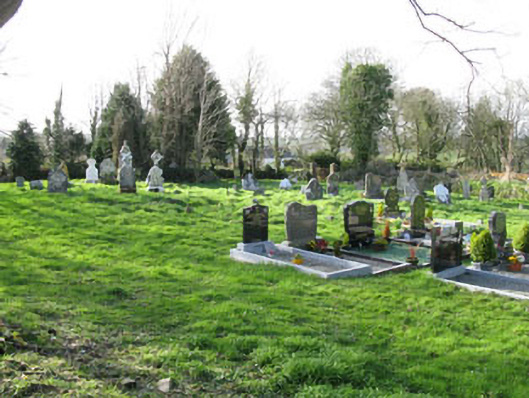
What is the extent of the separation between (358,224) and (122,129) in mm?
24786

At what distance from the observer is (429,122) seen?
39.2 meters

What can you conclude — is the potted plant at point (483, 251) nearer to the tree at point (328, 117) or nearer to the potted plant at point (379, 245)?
the potted plant at point (379, 245)

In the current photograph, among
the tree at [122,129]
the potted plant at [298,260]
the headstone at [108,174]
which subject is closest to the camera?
the potted plant at [298,260]

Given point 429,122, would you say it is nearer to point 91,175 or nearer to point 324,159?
point 324,159

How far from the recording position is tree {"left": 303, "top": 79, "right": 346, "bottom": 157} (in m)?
39.8

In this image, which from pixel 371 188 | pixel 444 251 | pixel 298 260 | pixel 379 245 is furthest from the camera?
pixel 371 188

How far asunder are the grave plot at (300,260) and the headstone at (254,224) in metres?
0.22

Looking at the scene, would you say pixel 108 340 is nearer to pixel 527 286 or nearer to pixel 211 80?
pixel 527 286

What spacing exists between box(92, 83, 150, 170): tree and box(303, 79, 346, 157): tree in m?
14.3

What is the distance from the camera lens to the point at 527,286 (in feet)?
29.5

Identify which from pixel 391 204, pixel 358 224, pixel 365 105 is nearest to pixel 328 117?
pixel 365 105

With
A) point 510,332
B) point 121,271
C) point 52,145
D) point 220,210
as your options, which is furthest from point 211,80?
point 510,332

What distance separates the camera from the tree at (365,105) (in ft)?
122

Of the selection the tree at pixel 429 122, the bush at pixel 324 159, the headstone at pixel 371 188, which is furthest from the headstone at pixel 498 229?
the tree at pixel 429 122
